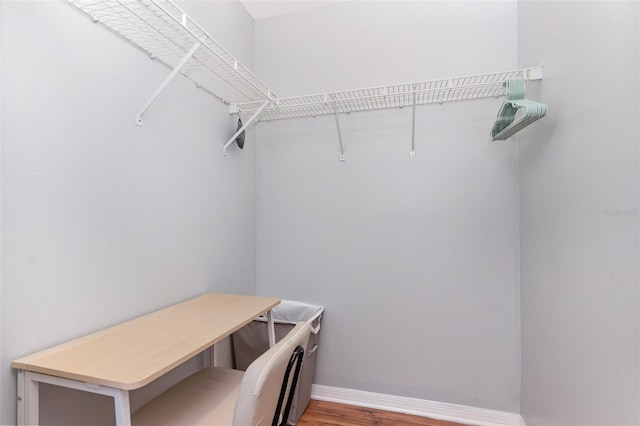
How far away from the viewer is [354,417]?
1.84 metres

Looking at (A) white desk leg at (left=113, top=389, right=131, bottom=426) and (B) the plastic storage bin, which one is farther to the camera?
(B) the plastic storage bin

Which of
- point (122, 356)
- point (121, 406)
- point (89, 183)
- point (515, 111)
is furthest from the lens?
point (515, 111)

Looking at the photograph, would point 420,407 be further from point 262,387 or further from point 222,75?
point 222,75

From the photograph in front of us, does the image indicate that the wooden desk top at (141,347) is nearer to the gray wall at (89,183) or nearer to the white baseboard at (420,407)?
the gray wall at (89,183)

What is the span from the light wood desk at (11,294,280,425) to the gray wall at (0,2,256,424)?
67 mm

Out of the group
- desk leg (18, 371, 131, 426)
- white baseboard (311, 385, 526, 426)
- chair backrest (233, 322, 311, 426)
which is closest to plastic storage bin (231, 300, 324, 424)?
white baseboard (311, 385, 526, 426)

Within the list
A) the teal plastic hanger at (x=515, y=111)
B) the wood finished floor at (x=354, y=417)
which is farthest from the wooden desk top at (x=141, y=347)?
the teal plastic hanger at (x=515, y=111)

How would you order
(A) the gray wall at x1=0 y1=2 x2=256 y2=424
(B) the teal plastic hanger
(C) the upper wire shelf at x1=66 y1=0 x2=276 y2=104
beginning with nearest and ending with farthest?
(A) the gray wall at x1=0 y1=2 x2=256 y2=424 → (C) the upper wire shelf at x1=66 y1=0 x2=276 y2=104 → (B) the teal plastic hanger

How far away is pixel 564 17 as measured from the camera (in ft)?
4.06

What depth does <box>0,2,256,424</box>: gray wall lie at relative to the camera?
0.84 metres

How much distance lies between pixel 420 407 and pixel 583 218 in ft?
4.91

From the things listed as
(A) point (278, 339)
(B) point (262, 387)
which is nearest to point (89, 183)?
(B) point (262, 387)

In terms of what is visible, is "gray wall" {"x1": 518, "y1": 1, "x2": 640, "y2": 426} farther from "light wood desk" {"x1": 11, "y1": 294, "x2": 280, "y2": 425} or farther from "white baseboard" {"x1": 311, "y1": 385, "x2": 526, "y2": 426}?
"light wood desk" {"x1": 11, "y1": 294, "x2": 280, "y2": 425}

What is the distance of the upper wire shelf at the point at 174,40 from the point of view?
1026 mm
